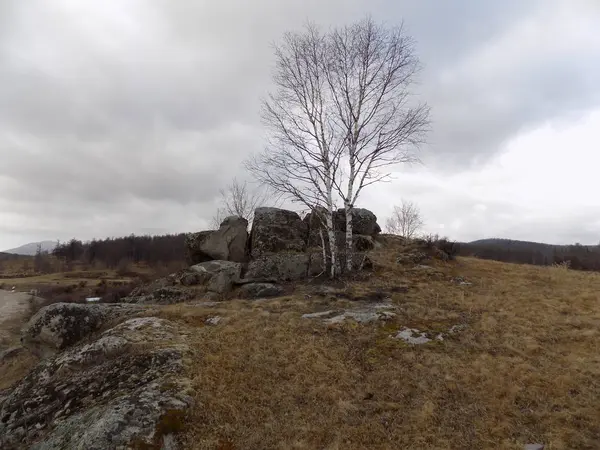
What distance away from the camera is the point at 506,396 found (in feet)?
25.8

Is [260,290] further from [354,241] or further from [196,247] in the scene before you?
[354,241]

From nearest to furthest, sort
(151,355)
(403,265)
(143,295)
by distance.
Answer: (151,355), (143,295), (403,265)

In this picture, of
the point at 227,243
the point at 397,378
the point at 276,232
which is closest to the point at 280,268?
the point at 276,232

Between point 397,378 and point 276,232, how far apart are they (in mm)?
11074

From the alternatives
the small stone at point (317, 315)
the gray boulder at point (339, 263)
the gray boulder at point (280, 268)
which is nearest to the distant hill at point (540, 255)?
the gray boulder at point (339, 263)

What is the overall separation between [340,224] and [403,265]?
12.8ft

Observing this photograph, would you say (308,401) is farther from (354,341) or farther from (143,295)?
(143,295)

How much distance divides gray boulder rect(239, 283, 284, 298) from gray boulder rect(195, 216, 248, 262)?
160 inches

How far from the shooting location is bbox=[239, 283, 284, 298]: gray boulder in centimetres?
1469

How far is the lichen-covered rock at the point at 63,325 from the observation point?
11453 millimetres

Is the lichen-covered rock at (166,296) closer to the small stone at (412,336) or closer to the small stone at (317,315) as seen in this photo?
the small stone at (317,315)

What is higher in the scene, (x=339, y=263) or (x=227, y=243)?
(x=227, y=243)

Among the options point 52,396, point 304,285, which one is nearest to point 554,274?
point 304,285

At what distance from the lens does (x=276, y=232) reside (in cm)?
1897
